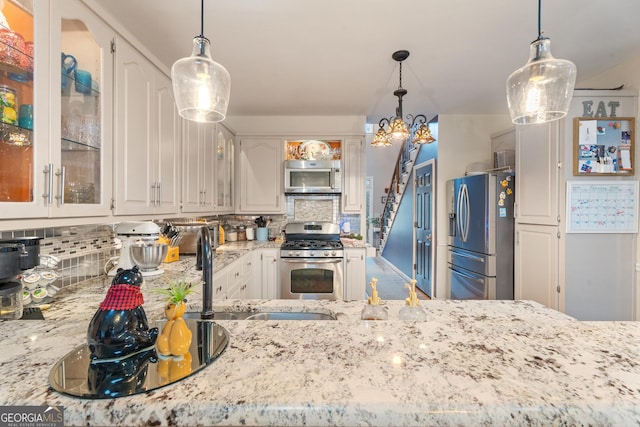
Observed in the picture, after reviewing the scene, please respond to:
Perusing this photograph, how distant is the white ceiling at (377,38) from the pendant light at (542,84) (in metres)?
0.98

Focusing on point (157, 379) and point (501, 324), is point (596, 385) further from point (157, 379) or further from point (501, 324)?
point (157, 379)

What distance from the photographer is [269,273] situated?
3254 mm

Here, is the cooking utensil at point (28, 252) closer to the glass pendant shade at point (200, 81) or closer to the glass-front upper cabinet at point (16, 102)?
the glass-front upper cabinet at point (16, 102)

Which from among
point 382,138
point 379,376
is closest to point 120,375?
point 379,376

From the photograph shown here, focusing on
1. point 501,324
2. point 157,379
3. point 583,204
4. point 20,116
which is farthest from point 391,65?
point 157,379

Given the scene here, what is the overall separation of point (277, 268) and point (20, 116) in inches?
98.8

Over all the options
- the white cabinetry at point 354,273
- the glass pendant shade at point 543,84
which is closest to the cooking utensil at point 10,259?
the glass pendant shade at point 543,84

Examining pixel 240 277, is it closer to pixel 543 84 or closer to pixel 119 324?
pixel 119 324

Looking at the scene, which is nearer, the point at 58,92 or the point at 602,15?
the point at 58,92

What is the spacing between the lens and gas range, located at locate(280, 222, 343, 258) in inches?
127

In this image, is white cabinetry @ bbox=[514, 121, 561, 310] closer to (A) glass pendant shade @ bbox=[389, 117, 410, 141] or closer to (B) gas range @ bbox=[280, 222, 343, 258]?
(A) glass pendant shade @ bbox=[389, 117, 410, 141]

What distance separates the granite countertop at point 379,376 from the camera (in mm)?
544

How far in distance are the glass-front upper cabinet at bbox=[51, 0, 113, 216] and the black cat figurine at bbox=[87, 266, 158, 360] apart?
0.80m

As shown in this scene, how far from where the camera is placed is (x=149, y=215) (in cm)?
186
